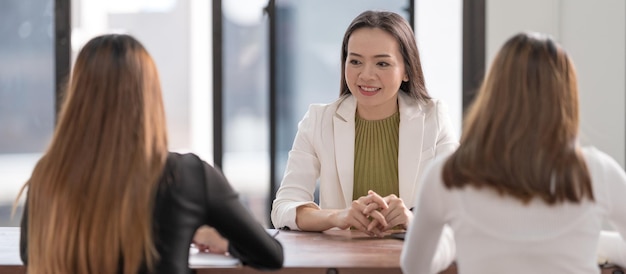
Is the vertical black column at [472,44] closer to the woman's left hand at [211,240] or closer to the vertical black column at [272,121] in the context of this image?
the vertical black column at [272,121]

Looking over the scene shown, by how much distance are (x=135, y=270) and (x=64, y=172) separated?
25 cm

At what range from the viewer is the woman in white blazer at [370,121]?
298 cm

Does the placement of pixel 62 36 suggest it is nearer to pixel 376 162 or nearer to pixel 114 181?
pixel 376 162

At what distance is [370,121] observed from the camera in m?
3.07

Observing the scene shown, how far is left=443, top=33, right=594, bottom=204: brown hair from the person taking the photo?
1.84 m

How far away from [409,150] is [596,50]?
1.98 meters

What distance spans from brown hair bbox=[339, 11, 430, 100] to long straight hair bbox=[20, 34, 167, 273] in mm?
1223

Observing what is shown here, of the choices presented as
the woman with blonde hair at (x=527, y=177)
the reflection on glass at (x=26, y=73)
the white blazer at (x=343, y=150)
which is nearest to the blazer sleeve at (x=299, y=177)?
the white blazer at (x=343, y=150)

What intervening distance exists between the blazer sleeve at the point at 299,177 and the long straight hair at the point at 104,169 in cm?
97

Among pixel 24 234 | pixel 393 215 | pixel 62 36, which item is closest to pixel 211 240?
pixel 24 234

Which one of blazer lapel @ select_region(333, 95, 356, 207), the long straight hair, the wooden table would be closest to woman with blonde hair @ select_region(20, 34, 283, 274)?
the long straight hair

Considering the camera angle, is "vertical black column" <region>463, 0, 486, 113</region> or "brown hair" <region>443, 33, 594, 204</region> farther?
"vertical black column" <region>463, 0, 486, 113</region>

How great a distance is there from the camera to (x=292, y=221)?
281cm

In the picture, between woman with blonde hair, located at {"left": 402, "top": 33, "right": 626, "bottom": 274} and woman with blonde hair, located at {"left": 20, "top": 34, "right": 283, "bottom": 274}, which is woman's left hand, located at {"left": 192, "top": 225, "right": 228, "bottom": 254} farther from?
woman with blonde hair, located at {"left": 402, "top": 33, "right": 626, "bottom": 274}
